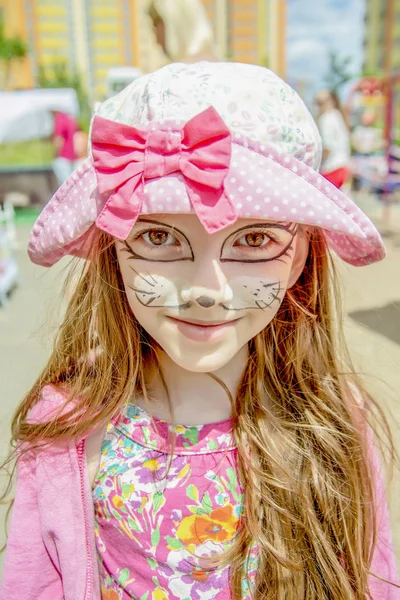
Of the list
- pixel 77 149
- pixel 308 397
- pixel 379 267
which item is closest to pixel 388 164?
pixel 379 267

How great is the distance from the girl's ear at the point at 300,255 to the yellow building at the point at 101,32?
3037cm

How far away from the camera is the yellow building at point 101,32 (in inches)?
1180

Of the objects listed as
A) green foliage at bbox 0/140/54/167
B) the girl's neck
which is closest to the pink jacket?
the girl's neck

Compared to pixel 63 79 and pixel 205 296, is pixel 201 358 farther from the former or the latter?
pixel 63 79

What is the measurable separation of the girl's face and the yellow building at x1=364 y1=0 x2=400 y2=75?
36305 millimetres

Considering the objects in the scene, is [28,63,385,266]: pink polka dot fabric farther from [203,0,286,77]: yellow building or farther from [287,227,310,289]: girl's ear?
[203,0,286,77]: yellow building

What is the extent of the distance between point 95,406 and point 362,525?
1.70 ft

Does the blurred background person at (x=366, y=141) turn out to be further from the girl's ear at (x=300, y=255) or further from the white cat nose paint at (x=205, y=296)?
the white cat nose paint at (x=205, y=296)

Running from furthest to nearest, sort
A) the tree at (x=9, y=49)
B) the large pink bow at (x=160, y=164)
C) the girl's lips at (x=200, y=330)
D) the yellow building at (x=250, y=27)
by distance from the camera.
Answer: the yellow building at (x=250, y=27) → the tree at (x=9, y=49) → the girl's lips at (x=200, y=330) → the large pink bow at (x=160, y=164)

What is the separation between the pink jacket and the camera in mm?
969

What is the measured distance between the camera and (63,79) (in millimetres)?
25812

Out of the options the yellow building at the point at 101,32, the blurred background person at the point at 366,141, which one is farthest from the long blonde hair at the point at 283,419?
the yellow building at the point at 101,32

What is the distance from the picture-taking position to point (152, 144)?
758mm

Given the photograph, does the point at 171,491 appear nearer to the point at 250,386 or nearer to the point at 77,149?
the point at 250,386
